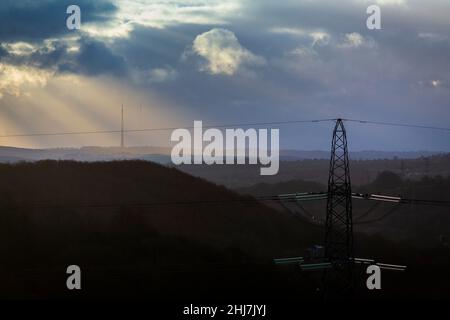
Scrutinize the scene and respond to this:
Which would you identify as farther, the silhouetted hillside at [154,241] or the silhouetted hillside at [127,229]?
the silhouetted hillside at [127,229]

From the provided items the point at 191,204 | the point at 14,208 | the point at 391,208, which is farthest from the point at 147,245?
the point at 391,208

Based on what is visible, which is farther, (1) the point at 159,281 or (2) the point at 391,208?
(2) the point at 391,208

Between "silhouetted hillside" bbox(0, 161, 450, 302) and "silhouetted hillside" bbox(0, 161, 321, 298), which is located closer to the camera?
"silhouetted hillside" bbox(0, 161, 450, 302)

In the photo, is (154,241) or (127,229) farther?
(127,229)

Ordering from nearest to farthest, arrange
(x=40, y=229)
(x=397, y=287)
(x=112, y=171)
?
(x=397, y=287) < (x=40, y=229) < (x=112, y=171)

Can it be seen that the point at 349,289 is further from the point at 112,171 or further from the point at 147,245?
the point at 112,171

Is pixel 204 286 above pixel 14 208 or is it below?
below

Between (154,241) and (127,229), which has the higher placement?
(127,229)

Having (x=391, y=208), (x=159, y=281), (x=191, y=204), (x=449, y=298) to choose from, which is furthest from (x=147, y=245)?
(x=391, y=208)
